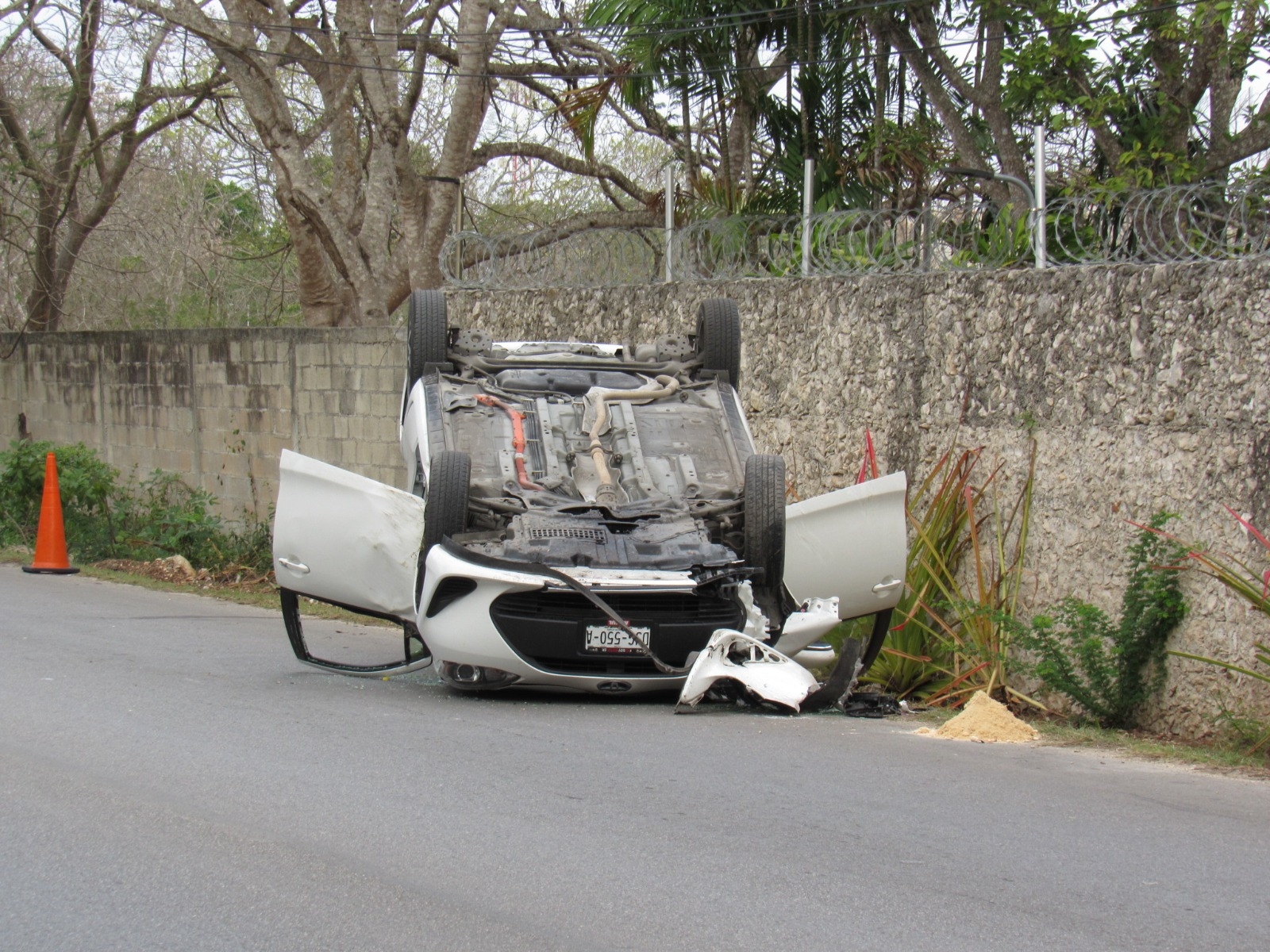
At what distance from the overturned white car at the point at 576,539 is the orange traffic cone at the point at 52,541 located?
7138 mm

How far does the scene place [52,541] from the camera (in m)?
14.3

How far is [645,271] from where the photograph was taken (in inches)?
470

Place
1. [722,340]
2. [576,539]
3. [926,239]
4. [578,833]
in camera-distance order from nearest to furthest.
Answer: [578,833] < [576,539] < [722,340] < [926,239]

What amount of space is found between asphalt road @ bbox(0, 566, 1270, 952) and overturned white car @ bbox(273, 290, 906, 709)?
0.42 m

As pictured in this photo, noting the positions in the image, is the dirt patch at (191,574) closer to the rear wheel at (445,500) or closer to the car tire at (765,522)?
the rear wheel at (445,500)

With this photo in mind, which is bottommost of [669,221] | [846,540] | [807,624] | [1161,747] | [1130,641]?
[1161,747]

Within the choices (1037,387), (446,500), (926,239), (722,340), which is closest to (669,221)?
(926,239)

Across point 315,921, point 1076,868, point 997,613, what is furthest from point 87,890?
point 997,613

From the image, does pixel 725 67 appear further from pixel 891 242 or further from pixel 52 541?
pixel 52 541

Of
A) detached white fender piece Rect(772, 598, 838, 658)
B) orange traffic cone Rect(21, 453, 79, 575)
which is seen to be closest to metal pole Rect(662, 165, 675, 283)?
detached white fender piece Rect(772, 598, 838, 658)

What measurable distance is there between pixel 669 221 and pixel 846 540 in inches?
205

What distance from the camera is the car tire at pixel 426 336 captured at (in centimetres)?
857

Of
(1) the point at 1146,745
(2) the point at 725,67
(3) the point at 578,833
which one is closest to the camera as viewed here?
(3) the point at 578,833

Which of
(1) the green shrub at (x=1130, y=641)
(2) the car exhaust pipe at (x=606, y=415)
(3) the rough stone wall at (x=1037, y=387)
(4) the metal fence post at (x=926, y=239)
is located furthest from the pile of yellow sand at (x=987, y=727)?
(4) the metal fence post at (x=926, y=239)
